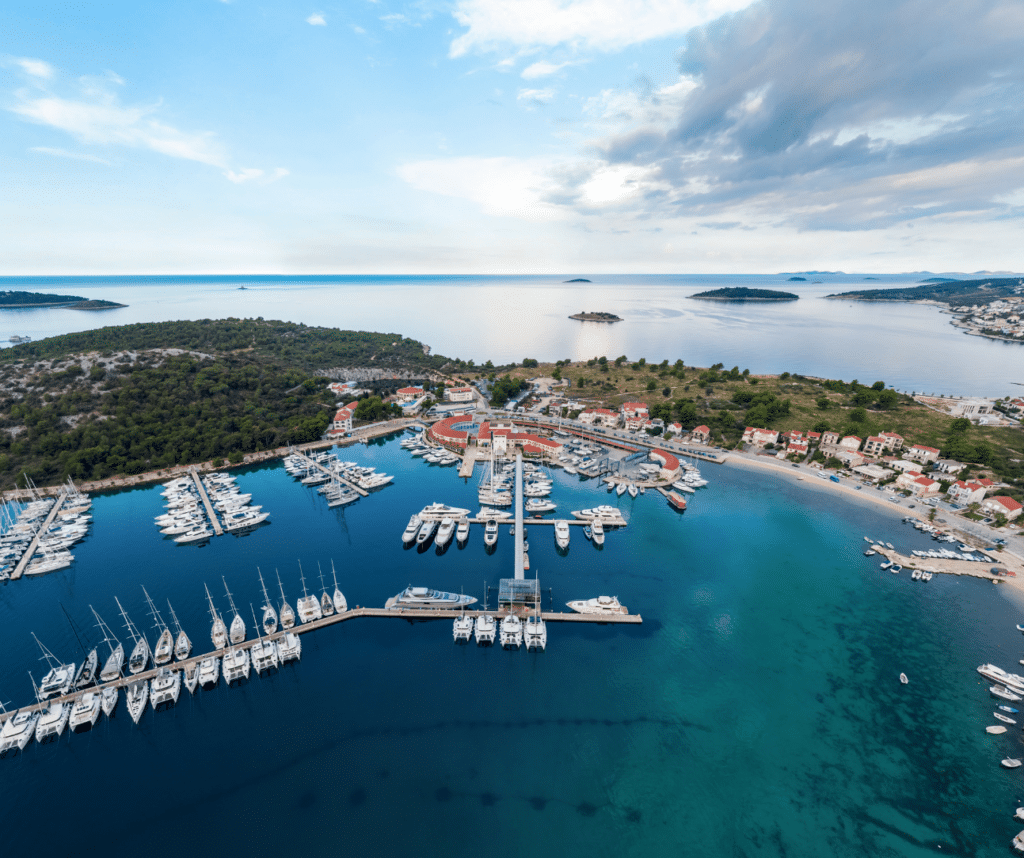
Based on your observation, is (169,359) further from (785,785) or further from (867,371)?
(867,371)

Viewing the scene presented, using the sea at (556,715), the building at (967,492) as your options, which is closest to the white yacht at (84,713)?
the sea at (556,715)

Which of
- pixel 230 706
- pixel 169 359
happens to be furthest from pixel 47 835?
pixel 169 359

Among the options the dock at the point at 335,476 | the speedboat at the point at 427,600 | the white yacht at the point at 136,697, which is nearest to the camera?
the white yacht at the point at 136,697

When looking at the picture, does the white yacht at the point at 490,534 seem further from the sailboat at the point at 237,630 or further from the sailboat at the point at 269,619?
the sailboat at the point at 237,630

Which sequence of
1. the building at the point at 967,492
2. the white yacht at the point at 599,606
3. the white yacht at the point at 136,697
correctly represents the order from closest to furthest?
the white yacht at the point at 136,697
the white yacht at the point at 599,606
the building at the point at 967,492

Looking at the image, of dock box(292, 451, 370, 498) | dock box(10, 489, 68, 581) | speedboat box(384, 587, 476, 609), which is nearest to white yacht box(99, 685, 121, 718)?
speedboat box(384, 587, 476, 609)

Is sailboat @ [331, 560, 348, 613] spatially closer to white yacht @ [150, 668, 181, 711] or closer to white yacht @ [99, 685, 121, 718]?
white yacht @ [150, 668, 181, 711]
